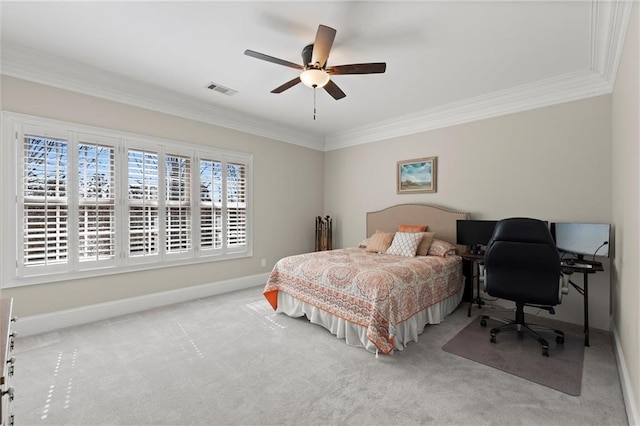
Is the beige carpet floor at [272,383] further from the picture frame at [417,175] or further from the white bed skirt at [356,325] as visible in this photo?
the picture frame at [417,175]

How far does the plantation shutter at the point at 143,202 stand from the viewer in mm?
3670

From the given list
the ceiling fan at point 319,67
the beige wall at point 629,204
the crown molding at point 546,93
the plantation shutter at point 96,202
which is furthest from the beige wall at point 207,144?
the beige wall at point 629,204

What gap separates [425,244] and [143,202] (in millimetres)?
3755

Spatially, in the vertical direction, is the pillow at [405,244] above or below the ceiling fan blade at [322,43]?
below

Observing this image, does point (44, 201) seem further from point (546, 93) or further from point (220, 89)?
point (546, 93)

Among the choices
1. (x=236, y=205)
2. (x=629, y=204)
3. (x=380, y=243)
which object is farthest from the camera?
(x=236, y=205)

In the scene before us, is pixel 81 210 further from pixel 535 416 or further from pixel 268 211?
pixel 535 416

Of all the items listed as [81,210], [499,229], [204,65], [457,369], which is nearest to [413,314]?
[457,369]

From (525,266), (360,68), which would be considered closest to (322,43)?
(360,68)

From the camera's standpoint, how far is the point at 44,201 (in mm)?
3059

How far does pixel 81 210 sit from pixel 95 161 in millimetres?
587

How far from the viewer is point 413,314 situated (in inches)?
113

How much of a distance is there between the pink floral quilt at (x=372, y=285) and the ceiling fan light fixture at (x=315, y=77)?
6.15 ft

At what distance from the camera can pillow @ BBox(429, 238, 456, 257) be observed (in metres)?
3.86
